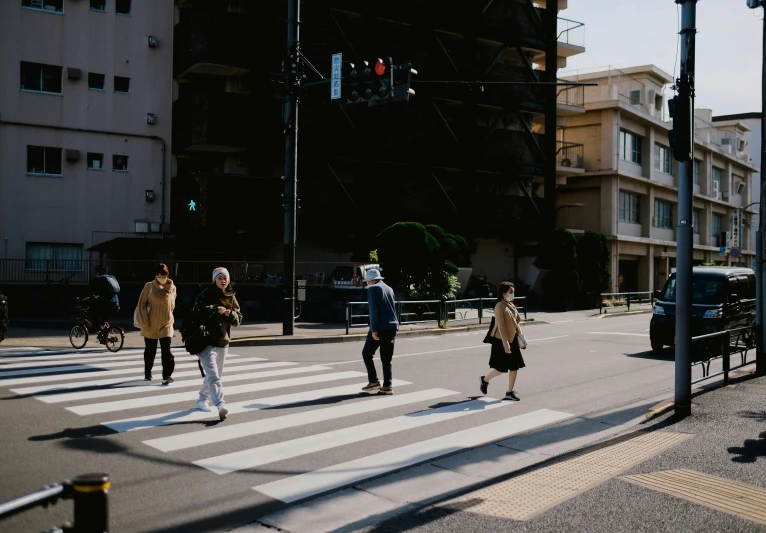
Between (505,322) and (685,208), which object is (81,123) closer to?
(505,322)

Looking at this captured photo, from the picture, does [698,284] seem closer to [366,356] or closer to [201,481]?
[366,356]

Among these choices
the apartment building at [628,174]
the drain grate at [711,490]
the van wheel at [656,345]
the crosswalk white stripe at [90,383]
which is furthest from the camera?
the apartment building at [628,174]

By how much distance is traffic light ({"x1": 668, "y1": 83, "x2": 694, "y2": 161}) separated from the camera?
873cm

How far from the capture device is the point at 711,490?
5.81m

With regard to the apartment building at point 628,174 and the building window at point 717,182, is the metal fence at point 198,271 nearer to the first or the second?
the apartment building at point 628,174

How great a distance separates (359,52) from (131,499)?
2900 cm

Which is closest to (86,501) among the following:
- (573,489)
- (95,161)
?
(573,489)

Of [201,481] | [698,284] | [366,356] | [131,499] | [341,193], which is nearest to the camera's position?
[131,499]

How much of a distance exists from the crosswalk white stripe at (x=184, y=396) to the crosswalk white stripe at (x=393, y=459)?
3728 mm

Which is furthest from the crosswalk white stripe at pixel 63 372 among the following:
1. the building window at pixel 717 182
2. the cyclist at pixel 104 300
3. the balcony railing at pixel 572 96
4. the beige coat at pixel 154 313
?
the building window at pixel 717 182

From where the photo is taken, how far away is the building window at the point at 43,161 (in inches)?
1111

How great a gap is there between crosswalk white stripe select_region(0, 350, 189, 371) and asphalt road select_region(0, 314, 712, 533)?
4cm

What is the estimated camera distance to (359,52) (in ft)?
105

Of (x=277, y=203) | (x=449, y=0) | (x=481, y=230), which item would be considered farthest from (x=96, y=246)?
(x=449, y=0)
